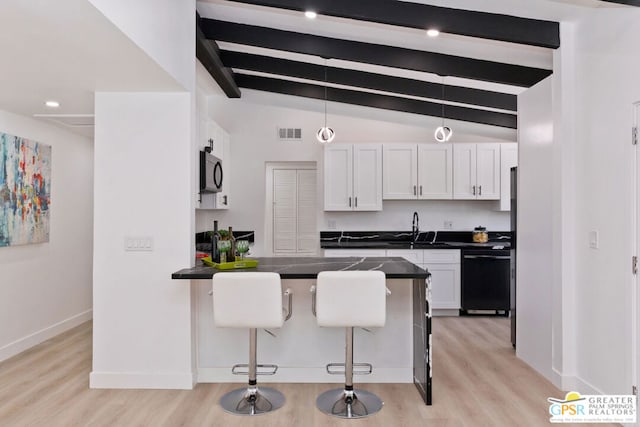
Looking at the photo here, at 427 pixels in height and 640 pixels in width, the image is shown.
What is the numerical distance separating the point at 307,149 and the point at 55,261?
11.0ft

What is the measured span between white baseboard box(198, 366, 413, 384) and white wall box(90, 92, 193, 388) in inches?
9.9

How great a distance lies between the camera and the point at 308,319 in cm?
354

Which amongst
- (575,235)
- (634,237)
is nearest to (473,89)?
(575,235)

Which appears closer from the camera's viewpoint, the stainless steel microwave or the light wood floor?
the light wood floor

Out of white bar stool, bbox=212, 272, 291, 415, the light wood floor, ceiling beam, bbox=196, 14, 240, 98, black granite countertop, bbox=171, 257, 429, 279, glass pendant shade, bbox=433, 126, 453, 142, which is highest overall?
ceiling beam, bbox=196, 14, 240, 98

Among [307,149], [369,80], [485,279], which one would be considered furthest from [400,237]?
[369,80]

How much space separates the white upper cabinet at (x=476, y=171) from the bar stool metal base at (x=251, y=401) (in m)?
3.79

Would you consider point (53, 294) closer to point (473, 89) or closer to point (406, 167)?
point (406, 167)

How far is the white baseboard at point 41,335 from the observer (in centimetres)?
413

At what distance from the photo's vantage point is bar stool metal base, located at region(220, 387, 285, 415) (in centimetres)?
302

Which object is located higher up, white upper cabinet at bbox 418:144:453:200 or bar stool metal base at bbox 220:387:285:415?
white upper cabinet at bbox 418:144:453:200

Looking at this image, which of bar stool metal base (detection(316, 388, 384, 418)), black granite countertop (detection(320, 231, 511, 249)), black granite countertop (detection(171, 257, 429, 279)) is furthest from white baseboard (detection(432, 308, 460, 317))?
bar stool metal base (detection(316, 388, 384, 418))

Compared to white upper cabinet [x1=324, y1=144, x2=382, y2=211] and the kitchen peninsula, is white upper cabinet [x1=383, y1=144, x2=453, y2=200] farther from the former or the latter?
the kitchen peninsula

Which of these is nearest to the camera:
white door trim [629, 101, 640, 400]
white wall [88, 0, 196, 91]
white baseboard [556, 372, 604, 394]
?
white wall [88, 0, 196, 91]
